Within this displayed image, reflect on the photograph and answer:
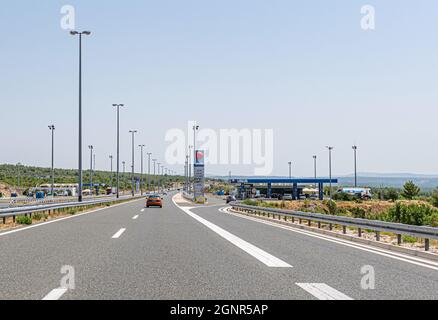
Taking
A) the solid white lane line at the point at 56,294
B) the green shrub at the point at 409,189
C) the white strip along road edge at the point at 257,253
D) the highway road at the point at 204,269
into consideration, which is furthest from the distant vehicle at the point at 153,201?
the green shrub at the point at 409,189

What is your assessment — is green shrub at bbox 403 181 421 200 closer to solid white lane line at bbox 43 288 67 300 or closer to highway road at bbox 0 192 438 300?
highway road at bbox 0 192 438 300

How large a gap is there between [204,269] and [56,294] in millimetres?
2880

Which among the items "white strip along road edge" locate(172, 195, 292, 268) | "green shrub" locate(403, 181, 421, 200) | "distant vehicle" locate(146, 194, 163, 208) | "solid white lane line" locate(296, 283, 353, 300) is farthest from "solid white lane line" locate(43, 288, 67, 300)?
"green shrub" locate(403, 181, 421, 200)

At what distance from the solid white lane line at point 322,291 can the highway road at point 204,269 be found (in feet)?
0.04

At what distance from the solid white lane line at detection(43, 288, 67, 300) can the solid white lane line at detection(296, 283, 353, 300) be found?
10.9ft

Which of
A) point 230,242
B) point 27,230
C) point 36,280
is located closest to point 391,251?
point 230,242

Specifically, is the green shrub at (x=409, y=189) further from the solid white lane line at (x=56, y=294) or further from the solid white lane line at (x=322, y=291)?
the solid white lane line at (x=56, y=294)

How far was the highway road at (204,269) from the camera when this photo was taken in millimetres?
6660

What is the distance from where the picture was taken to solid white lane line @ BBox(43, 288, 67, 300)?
20.5 ft

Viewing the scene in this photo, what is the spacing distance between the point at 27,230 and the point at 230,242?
301 inches

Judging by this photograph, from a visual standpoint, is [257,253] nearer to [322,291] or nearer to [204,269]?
[204,269]

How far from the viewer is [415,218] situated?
24.2 metres
